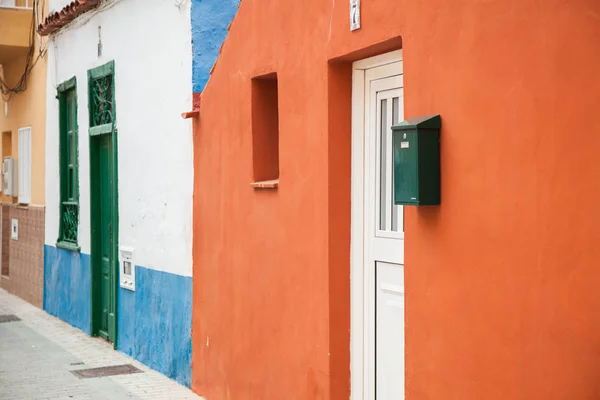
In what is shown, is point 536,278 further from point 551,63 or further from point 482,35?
point 482,35

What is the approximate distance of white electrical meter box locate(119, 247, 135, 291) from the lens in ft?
34.4

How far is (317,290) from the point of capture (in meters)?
6.48

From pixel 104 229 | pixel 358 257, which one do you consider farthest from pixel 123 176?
pixel 358 257

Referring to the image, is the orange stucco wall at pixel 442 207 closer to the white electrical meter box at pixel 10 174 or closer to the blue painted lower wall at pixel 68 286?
the blue painted lower wall at pixel 68 286

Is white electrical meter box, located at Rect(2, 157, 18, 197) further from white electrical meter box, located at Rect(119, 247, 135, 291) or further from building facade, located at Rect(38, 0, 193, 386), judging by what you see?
white electrical meter box, located at Rect(119, 247, 135, 291)

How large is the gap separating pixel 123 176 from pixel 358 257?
203 inches

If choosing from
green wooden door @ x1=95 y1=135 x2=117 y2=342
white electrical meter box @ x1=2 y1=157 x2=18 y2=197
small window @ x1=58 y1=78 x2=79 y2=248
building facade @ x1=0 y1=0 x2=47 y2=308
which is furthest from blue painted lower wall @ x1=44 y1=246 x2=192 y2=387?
white electrical meter box @ x1=2 y1=157 x2=18 y2=197

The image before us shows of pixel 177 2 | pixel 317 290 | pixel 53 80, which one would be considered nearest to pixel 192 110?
pixel 177 2

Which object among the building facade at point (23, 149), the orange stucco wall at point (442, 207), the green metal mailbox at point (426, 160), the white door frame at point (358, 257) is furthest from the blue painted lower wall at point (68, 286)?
the green metal mailbox at point (426, 160)

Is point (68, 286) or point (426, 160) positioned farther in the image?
point (68, 286)

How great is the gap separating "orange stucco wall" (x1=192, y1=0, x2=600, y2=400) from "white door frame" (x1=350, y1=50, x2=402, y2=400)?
54 mm

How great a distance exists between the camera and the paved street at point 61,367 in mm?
8883

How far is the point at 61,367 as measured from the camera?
1026 cm

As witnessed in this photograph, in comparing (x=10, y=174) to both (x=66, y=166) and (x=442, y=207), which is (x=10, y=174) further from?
(x=442, y=207)
